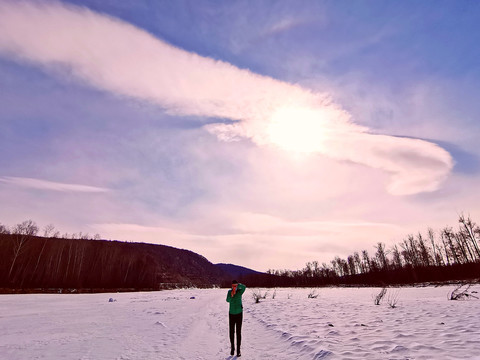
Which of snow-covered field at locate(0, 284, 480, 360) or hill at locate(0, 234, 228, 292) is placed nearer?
snow-covered field at locate(0, 284, 480, 360)

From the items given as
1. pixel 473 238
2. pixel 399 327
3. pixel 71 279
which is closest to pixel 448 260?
pixel 473 238

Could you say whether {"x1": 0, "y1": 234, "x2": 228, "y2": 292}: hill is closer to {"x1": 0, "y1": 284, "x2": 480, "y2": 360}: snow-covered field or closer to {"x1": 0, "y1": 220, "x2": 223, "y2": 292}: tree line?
{"x1": 0, "y1": 220, "x2": 223, "y2": 292}: tree line

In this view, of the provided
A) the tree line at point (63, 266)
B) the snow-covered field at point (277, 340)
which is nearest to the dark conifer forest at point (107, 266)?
the tree line at point (63, 266)

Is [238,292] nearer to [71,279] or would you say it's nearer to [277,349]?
[277,349]

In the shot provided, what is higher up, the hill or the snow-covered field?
the hill

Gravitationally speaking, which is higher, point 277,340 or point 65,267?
point 65,267

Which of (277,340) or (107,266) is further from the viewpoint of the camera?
(107,266)

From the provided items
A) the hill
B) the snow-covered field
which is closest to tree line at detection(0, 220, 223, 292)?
the hill

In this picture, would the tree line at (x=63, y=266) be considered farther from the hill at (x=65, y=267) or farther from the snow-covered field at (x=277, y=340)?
the snow-covered field at (x=277, y=340)

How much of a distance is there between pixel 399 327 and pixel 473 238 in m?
65.0

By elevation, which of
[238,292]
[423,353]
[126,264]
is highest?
[126,264]

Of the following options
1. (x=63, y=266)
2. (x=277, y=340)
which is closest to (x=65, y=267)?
(x=63, y=266)

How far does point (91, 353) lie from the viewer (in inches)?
278

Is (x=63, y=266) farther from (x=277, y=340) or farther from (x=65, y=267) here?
(x=277, y=340)
